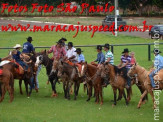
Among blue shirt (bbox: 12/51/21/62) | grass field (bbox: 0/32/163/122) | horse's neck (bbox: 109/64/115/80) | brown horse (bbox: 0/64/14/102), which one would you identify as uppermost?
blue shirt (bbox: 12/51/21/62)

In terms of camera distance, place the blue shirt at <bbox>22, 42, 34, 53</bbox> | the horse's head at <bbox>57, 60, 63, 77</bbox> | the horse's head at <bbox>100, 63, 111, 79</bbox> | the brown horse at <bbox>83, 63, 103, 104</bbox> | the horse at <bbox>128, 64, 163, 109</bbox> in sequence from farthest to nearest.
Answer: the blue shirt at <bbox>22, 42, 34, 53</bbox> → the horse's head at <bbox>57, 60, 63, 77</bbox> → the brown horse at <bbox>83, 63, 103, 104</bbox> → the horse's head at <bbox>100, 63, 111, 79</bbox> → the horse at <bbox>128, 64, 163, 109</bbox>

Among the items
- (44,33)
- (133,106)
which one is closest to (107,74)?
(133,106)

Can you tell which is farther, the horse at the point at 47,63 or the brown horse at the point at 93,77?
the horse at the point at 47,63

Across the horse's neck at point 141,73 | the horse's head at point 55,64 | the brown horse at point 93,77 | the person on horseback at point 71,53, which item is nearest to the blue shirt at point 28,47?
the person on horseback at point 71,53

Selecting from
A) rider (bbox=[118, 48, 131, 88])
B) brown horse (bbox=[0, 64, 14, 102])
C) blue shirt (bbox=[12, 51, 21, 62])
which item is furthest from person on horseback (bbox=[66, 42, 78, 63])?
brown horse (bbox=[0, 64, 14, 102])

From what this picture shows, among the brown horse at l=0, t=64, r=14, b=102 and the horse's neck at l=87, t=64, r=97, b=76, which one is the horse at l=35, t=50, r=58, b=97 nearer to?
the brown horse at l=0, t=64, r=14, b=102

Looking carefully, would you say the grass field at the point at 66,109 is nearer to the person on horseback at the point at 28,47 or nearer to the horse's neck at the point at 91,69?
the horse's neck at the point at 91,69

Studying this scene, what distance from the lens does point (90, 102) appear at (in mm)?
17734

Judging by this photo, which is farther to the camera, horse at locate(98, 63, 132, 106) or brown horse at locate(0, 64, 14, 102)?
brown horse at locate(0, 64, 14, 102)

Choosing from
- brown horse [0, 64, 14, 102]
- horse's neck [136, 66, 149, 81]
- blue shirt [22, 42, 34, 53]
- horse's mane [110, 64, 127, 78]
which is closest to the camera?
horse's neck [136, 66, 149, 81]

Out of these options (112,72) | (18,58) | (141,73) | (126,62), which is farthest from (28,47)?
(141,73)

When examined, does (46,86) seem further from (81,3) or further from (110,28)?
(81,3)

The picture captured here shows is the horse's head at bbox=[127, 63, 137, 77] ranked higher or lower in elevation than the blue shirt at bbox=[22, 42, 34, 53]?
lower

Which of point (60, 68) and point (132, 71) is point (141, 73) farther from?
point (60, 68)
